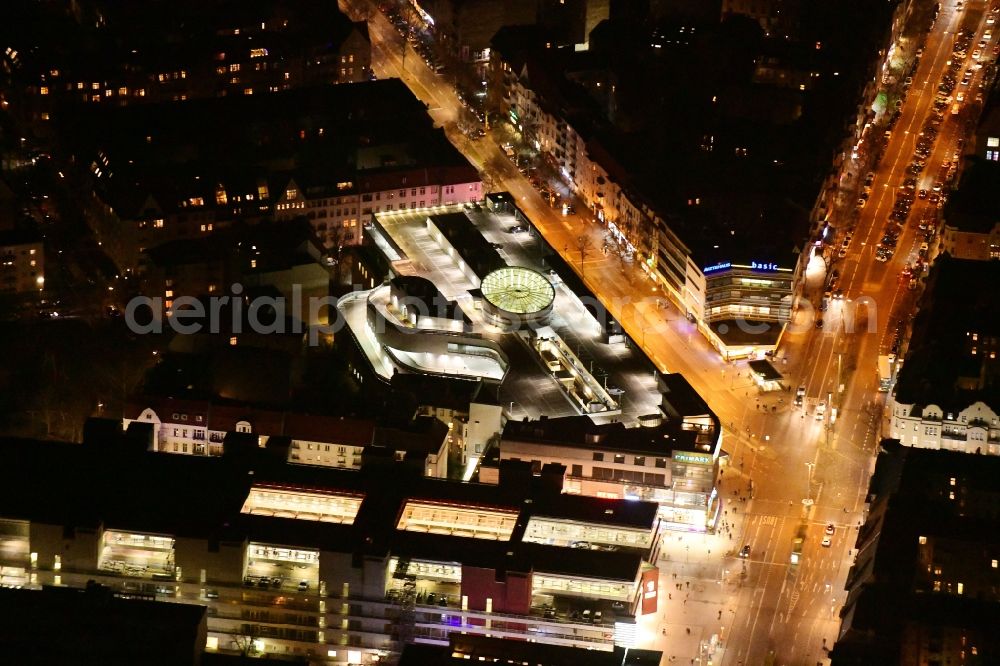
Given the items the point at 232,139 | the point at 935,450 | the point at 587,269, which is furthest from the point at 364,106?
the point at 935,450

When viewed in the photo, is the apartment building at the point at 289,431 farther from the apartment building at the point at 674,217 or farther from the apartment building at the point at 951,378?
the apartment building at the point at 951,378

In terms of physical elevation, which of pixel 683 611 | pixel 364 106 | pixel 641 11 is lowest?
pixel 683 611

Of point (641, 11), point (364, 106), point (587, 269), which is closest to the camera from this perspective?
point (587, 269)

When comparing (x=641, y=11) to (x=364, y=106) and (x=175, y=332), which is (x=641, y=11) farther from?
(x=175, y=332)

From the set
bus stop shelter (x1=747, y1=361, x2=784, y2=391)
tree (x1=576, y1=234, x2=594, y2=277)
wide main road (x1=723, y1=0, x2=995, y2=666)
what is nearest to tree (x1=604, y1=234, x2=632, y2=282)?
tree (x1=576, y1=234, x2=594, y2=277)

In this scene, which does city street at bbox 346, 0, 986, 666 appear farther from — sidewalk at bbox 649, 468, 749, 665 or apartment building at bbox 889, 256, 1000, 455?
apartment building at bbox 889, 256, 1000, 455

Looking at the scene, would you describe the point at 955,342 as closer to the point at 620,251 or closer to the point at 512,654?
the point at 620,251
